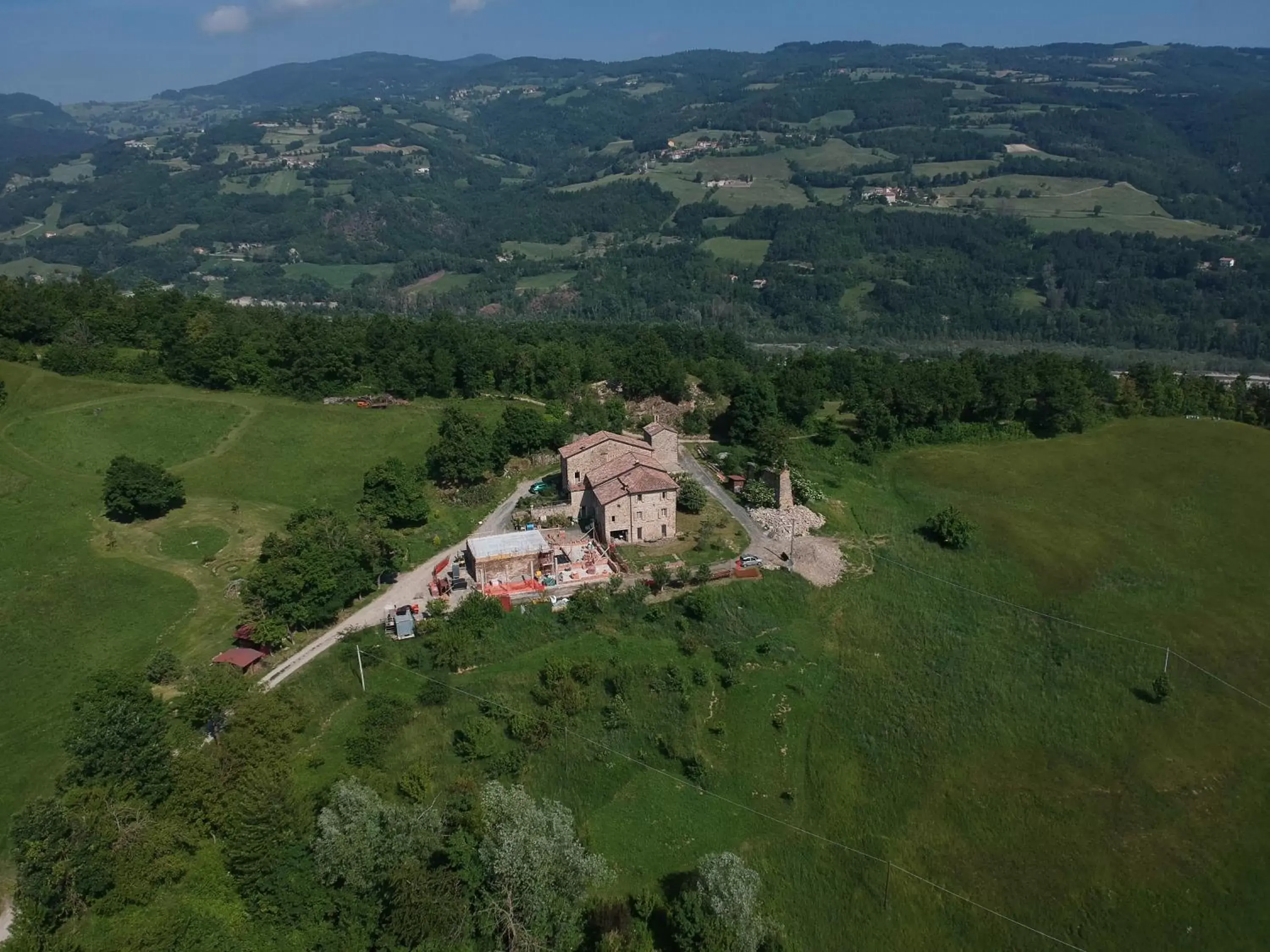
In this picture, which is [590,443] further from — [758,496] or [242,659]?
[242,659]

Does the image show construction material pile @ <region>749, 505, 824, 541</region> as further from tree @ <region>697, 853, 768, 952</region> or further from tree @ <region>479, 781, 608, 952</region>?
tree @ <region>479, 781, 608, 952</region>

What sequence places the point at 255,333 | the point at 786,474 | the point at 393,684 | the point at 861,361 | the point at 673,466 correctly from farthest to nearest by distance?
the point at 861,361, the point at 255,333, the point at 673,466, the point at 786,474, the point at 393,684

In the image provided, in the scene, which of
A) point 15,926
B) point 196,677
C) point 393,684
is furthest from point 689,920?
point 196,677

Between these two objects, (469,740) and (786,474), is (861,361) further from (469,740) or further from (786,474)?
(469,740)

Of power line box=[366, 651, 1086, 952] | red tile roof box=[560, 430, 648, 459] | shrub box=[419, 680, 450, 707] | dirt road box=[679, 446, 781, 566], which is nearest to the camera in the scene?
power line box=[366, 651, 1086, 952]

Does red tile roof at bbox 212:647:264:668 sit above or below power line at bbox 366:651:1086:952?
above

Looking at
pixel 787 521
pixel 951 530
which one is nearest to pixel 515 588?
pixel 787 521

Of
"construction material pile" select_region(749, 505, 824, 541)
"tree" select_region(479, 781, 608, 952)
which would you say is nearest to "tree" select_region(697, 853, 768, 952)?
"tree" select_region(479, 781, 608, 952)
